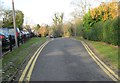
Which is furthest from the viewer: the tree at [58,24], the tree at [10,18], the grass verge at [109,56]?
the tree at [58,24]

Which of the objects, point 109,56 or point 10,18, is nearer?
point 109,56

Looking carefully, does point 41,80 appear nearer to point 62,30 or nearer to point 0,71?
point 0,71

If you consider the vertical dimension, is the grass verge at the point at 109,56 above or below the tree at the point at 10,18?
below

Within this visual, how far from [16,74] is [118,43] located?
13.1m

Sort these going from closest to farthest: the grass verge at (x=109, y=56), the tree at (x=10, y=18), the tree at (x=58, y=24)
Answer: the grass verge at (x=109, y=56), the tree at (x=10, y=18), the tree at (x=58, y=24)

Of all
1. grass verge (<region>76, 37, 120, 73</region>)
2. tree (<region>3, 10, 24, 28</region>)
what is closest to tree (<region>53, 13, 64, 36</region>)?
tree (<region>3, 10, 24, 28</region>)

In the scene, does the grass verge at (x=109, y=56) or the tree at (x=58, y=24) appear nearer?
Result: the grass verge at (x=109, y=56)

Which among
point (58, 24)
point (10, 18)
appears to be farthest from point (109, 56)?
point (58, 24)

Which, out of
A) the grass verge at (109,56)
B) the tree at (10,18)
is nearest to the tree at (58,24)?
the tree at (10,18)

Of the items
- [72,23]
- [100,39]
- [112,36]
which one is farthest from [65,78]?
[72,23]

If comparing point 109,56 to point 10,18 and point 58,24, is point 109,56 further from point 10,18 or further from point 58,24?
point 58,24

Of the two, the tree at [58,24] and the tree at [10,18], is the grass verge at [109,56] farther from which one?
the tree at [58,24]

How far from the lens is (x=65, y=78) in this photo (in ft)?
→ 39.8

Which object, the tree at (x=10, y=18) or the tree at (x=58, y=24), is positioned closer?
the tree at (x=10, y=18)
